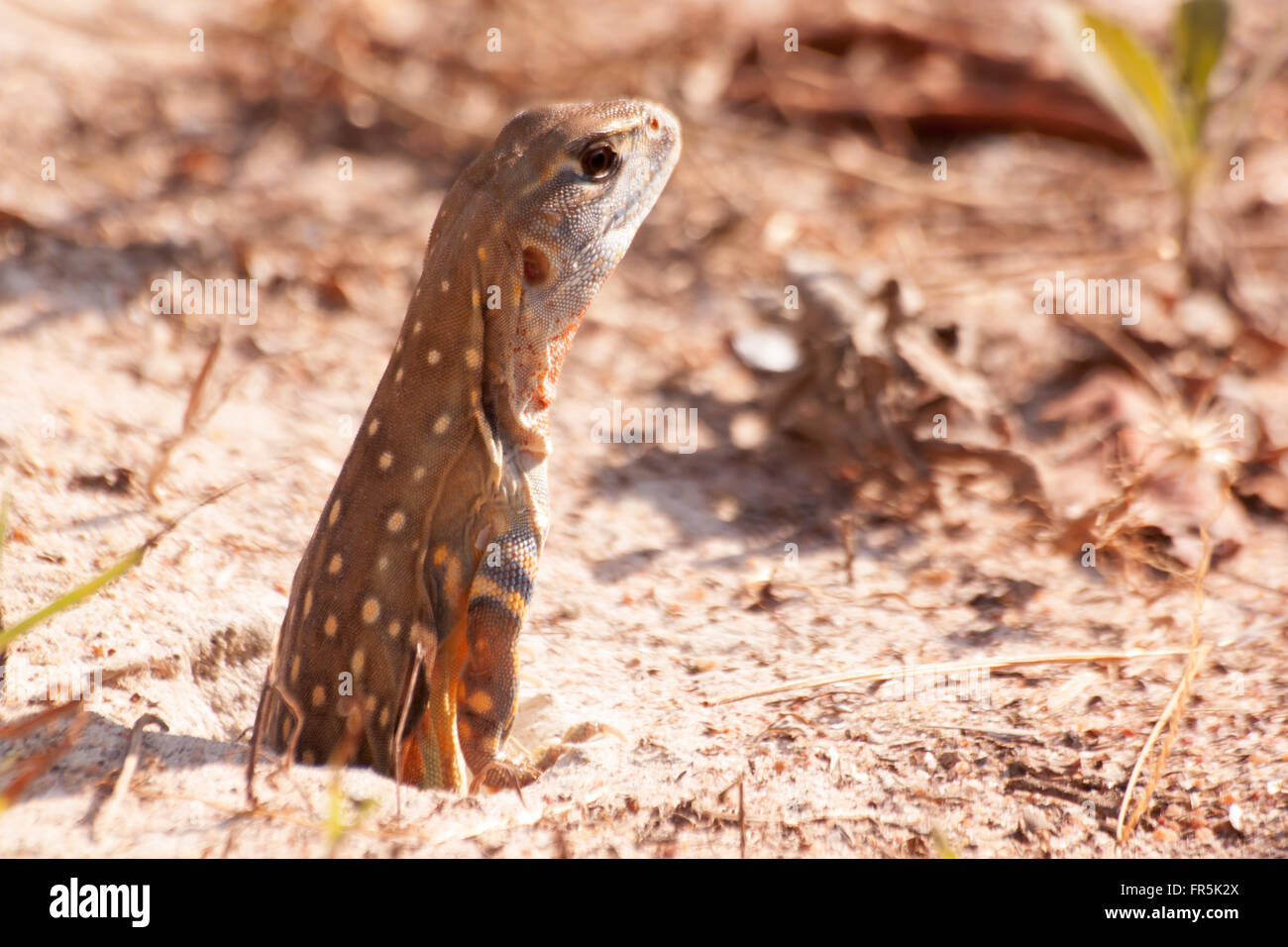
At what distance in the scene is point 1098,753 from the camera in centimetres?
288

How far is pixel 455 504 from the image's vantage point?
292cm

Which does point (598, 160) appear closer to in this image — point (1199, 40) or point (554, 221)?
point (554, 221)

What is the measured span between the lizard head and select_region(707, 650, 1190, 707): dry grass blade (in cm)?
107

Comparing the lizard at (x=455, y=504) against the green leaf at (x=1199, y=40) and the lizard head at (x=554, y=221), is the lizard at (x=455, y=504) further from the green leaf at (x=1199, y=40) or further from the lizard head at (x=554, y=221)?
the green leaf at (x=1199, y=40)

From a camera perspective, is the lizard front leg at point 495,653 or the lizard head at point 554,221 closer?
the lizard front leg at point 495,653

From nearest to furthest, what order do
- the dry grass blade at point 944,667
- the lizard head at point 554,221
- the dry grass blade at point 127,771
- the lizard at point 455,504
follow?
the dry grass blade at point 127,771 → the lizard at point 455,504 → the lizard head at point 554,221 → the dry grass blade at point 944,667

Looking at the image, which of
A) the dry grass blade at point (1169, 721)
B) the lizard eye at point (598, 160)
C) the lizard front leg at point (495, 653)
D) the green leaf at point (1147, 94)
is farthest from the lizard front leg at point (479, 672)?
the green leaf at point (1147, 94)

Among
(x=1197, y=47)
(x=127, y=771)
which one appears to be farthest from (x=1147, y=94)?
(x=127, y=771)

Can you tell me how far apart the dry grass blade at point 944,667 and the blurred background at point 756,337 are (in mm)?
92

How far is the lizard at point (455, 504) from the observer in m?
2.81

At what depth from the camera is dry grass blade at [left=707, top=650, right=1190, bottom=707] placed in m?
3.25

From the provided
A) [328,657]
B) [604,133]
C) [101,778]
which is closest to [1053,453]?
[604,133]

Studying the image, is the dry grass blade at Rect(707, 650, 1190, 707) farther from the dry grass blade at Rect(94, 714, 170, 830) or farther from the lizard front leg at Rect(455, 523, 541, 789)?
the dry grass blade at Rect(94, 714, 170, 830)

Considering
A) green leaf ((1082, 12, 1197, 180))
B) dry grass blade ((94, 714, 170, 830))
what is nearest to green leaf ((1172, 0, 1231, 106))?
green leaf ((1082, 12, 1197, 180))
